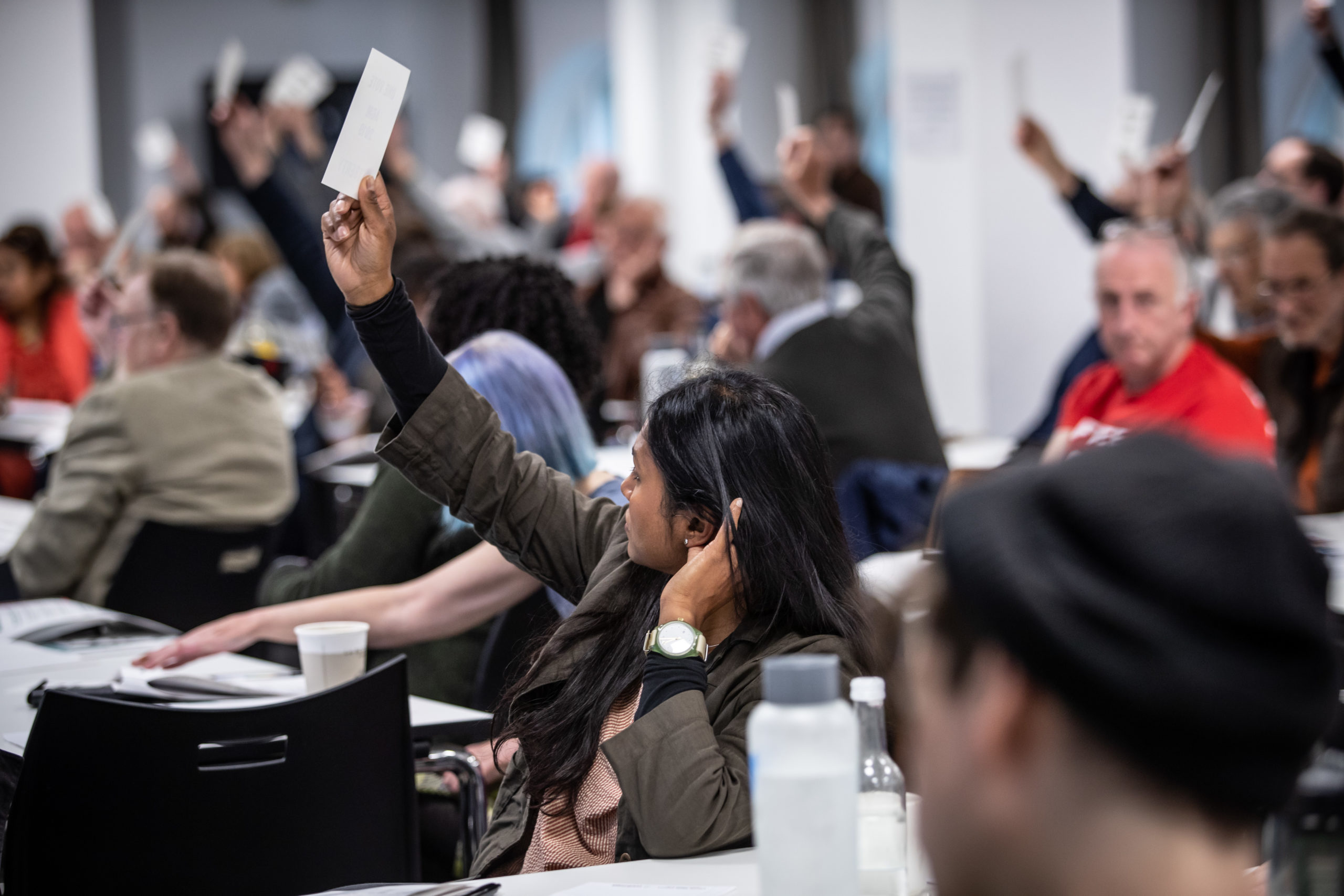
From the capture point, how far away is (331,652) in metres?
1.87

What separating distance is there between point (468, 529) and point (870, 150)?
7571 millimetres

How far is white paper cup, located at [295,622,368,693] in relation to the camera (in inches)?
73.6

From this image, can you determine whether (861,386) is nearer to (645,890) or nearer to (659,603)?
(659,603)

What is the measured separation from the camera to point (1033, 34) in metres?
5.62

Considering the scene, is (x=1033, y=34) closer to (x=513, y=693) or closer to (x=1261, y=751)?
(x=513, y=693)

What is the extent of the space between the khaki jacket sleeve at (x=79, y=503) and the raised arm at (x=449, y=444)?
1.60 meters

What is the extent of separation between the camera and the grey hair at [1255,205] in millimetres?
4176

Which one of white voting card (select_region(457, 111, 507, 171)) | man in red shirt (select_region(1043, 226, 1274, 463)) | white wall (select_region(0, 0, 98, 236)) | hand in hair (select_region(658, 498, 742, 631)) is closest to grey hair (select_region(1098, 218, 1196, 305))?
man in red shirt (select_region(1043, 226, 1274, 463))

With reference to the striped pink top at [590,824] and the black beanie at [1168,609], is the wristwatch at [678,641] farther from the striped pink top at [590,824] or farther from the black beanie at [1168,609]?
the black beanie at [1168,609]

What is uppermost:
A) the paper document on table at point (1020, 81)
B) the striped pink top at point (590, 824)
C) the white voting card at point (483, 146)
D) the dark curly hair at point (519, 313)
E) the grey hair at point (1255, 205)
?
the white voting card at point (483, 146)

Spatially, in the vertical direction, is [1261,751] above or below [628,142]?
below

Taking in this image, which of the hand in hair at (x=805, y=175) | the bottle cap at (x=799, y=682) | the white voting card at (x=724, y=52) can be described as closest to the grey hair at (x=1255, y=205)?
the hand in hair at (x=805, y=175)

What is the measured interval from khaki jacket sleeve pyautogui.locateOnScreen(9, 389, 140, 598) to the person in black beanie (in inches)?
109

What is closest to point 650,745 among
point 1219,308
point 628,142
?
point 1219,308
